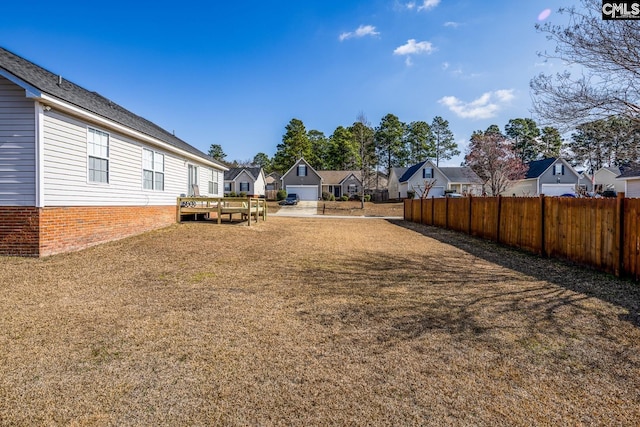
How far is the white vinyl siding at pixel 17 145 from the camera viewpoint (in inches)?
268

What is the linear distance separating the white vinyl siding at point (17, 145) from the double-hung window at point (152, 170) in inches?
155

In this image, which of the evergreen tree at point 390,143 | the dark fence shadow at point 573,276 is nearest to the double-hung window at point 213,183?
the dark fence shadow at point 573,276

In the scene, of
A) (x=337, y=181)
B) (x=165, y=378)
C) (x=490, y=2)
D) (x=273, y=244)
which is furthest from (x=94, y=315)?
(x=337, y=181)

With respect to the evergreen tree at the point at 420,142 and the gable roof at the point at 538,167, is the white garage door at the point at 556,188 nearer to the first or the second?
the gable roof at the point at 538,167

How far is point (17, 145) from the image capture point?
681cm

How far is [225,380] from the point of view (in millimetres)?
2578

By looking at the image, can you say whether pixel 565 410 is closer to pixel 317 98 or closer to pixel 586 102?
pixel 586 102

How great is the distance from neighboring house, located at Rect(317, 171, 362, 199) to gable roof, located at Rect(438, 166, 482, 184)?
1142 centimetres

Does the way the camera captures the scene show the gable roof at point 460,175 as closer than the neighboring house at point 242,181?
Yes

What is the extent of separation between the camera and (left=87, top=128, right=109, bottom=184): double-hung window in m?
8.30

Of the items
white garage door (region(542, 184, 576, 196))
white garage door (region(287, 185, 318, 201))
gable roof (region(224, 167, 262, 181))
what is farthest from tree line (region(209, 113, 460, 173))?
white garage door (region(542, 184, 576, 196))

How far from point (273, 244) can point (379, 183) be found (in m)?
45.6

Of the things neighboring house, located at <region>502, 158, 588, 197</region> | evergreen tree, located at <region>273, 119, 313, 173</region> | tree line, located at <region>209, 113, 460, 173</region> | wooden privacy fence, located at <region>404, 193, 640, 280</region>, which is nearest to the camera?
wooden privacy fence, located at <region>404, 193, 640, 280</region>

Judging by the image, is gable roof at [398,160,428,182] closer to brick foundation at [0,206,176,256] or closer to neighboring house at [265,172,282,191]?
neighboring house at [265,172,282,191]
